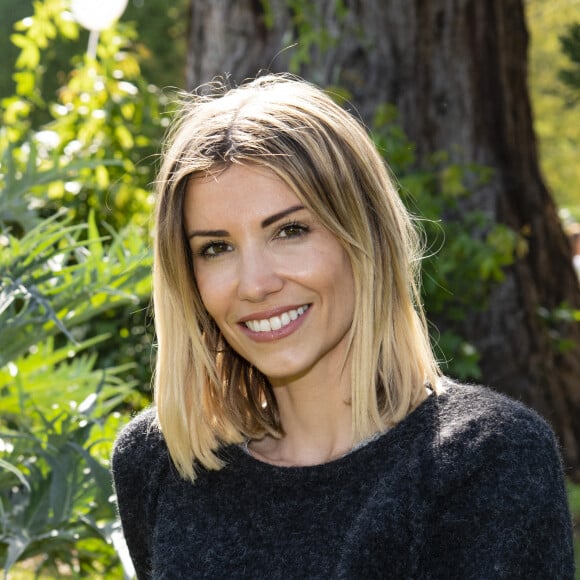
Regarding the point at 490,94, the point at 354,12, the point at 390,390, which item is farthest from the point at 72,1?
the point at 390,390

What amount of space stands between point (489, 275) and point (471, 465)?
2788mm

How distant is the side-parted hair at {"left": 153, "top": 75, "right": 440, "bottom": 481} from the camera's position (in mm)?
2000

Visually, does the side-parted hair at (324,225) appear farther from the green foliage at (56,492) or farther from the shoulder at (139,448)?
the green foliage at (56,492)

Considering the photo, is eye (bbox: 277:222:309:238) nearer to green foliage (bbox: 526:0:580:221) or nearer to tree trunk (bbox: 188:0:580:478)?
tree trunk (bbox: 188:0:580:478)

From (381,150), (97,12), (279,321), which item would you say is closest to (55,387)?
(279,321)

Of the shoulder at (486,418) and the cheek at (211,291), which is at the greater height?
the cheek at (211,291)

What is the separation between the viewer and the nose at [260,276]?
6.61 feet

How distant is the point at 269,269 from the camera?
2.02 metres

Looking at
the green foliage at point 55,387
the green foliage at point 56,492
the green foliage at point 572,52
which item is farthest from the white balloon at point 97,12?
the green foliage at point 56,492

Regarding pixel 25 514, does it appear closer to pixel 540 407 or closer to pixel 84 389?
pixel 84 389

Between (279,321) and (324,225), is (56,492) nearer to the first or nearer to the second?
(279,321)

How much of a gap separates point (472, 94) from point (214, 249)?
3423 mm

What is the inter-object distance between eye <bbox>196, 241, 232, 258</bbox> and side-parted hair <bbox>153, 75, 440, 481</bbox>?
0.17ft

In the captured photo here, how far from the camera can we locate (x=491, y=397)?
195 cm
